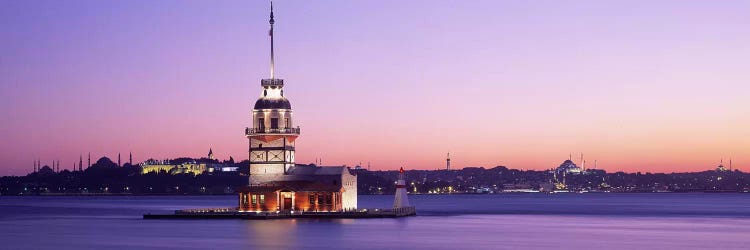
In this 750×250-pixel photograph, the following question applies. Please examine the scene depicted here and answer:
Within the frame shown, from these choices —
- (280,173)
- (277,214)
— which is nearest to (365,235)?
(277,214)

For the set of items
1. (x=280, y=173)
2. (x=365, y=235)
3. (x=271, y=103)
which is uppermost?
(x=271, y=103)

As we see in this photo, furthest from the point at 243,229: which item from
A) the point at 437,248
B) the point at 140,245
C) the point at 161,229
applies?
the point at 437,248

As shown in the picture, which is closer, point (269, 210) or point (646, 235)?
point (646, 235)

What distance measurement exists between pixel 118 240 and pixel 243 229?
392 inches

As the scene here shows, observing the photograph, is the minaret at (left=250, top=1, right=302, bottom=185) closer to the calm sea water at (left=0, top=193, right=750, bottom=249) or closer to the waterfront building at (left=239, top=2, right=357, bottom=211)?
the waterfront building at (left=239, top=2, right=357, bottom=211)

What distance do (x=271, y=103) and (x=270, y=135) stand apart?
2.69m

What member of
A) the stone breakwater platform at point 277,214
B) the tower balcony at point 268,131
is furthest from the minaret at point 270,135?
the stone breakwater platform at point 277,214

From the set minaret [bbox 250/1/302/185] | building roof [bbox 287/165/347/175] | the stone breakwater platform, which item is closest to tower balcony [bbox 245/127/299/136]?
minaret [bbox 250/1/302/185]

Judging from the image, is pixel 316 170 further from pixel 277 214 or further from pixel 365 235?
pixel 365 235

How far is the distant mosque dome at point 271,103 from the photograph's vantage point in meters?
105

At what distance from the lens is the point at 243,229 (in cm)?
9150

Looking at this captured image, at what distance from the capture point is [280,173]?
10494cm

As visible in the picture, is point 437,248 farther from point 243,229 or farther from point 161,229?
point 161,229

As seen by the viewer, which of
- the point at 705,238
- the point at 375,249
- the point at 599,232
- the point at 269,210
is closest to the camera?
the point at 375,249
